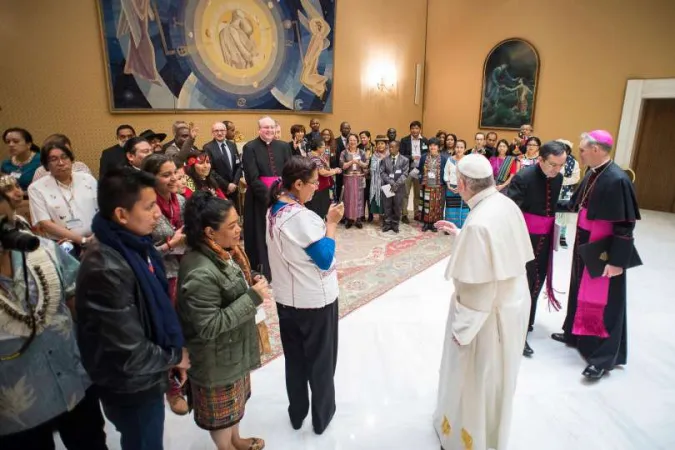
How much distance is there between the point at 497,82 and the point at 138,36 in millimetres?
7584

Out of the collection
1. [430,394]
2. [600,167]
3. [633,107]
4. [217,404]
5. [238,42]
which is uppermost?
[238,42]

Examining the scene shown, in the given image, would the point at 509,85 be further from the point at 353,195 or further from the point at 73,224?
the point at 73,224

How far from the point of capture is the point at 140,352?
145 cm

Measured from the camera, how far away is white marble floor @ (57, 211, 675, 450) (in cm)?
247

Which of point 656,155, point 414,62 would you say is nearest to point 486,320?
point 656,155

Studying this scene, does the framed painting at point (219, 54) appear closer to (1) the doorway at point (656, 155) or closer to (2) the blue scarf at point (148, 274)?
(2) the blue scarf at point (148, 274)

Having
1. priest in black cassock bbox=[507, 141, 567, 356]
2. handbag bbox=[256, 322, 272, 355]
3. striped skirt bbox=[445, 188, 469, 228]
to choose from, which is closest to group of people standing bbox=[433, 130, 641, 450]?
priest in black cassock bbox=[507, 141, 567, 356]

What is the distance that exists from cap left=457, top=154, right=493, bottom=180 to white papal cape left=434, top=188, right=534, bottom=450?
0.09 meters

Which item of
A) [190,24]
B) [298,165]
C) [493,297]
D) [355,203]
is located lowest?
[355,203]

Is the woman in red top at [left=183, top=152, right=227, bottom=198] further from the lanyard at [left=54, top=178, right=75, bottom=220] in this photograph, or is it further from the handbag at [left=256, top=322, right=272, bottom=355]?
the handbag at [left=256, top=322, right=272, bottom=355]

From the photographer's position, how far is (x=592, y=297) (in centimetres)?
309

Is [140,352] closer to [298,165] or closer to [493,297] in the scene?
[298,165]

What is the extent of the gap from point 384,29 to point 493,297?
29.5ft

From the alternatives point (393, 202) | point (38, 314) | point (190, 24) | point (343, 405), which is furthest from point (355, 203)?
point (38, 314)
